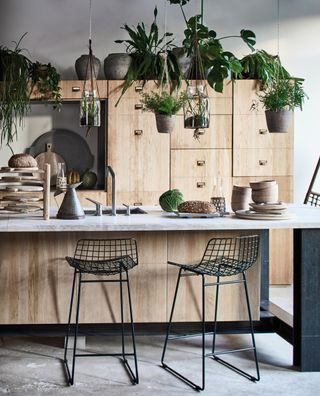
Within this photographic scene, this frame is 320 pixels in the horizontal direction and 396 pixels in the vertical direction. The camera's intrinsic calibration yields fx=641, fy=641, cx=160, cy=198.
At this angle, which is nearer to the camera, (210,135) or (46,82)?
(46,82)

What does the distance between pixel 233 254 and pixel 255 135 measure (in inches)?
99.3

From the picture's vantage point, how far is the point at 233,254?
393 centimetres

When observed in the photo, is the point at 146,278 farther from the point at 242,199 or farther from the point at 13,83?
the point at 13,83

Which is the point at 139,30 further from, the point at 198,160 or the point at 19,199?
the point at 19,199

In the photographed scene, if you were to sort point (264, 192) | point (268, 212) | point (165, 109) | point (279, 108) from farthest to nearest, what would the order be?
point (279, 108) < point (165, 109) < point (264, 192) < point (268, 212)

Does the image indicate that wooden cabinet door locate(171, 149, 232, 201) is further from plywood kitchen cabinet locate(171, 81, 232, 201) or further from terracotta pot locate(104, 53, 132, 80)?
terracotta pot locate(104, 53, 132, 80)

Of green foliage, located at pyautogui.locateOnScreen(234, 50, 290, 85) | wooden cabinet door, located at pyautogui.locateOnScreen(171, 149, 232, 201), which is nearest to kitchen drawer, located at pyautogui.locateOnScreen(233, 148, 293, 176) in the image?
wooden cabinet door, located at pyautogui.locateOnScreen(171, 149, 232, 201)

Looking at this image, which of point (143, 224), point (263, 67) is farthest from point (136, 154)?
point (143, 224)

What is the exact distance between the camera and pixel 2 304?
158 inches

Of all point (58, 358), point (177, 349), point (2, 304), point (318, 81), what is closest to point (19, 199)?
point (2, 304)

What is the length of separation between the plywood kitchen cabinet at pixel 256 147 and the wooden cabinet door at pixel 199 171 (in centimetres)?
11

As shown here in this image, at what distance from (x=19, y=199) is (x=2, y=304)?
67cm

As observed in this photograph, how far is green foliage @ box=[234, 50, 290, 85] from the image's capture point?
6082mm

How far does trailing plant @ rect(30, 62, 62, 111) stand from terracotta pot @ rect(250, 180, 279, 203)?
270 centimetres
